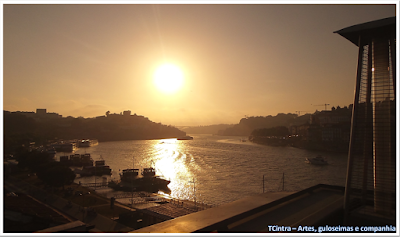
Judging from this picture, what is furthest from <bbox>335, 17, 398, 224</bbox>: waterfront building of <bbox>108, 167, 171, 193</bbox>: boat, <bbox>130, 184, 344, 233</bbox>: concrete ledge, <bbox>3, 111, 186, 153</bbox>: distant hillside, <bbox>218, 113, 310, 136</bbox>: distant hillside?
<bbox>218, 113, 310, 136</bbox>: distant hillside

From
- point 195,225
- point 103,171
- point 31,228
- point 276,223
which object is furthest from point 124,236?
point 103,171

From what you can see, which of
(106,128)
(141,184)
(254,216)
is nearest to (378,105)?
(254,216)

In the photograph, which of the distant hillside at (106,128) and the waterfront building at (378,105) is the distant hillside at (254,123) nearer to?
the distant hillside at (106,128)

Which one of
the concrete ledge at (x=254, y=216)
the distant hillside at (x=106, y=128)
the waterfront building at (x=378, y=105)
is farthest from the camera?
the distant hillside at (x=106, y=128)

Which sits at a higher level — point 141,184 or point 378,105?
point 378,105

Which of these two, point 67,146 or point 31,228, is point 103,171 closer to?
point 31,228

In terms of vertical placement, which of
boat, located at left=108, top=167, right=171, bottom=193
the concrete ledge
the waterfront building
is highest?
the waterfront building

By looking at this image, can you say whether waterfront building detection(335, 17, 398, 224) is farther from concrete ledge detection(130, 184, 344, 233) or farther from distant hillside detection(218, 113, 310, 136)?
distant hillside detection(218, 113, 310, 136)

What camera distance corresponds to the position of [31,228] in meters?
5.13

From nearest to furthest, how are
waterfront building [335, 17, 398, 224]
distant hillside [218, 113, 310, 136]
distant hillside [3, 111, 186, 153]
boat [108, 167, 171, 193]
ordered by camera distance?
waterfront building [335, 17, 398, 224], boat [108, 167, 171, 193], distant hillside [3, 111, 186, 153], distant hillside [218, 113, 310, 136]

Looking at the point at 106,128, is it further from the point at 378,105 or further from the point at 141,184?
the point at 378,105

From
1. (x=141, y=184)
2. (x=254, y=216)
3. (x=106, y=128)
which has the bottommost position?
(x=141, y=184)

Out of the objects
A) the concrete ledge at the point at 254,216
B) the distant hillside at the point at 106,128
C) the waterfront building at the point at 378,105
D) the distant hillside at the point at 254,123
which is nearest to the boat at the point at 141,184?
the concrete ledge at the point at 254,216

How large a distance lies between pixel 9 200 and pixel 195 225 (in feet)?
21.8
